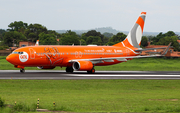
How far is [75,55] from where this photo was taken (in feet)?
156

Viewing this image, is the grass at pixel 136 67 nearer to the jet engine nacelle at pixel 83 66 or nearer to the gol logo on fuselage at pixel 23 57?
the jet engine nacelle at pixel 83 66

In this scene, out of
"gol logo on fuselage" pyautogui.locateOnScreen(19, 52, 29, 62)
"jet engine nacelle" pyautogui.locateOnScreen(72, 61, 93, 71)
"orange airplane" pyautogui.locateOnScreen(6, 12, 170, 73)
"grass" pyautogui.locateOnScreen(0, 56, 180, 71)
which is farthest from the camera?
"grass" pyautogui.locateOnScreen(0, 56, 180, 71)

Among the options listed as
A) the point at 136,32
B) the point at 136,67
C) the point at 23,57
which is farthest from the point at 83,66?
the point at 136,67

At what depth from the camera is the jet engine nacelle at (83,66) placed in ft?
146

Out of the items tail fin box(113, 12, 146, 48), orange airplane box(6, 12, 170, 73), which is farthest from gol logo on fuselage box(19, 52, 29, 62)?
tail fin box(113, 12, 146, 48)

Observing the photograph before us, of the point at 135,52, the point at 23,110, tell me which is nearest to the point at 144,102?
the point at 23,110

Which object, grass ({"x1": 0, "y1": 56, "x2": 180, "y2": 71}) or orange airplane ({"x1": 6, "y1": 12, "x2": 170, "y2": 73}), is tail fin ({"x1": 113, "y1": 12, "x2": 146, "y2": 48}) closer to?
orange airplane ({"x1": 6, "y1": 12, "x2": 170, "y2": 73})

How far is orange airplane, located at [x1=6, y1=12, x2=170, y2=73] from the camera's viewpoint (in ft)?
143

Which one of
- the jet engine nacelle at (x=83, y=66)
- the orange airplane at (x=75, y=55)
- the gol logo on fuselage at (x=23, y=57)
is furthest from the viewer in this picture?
the jet engine nacelle at (x=83, y=66)

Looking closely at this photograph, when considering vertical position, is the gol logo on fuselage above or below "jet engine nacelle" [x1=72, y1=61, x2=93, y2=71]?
above

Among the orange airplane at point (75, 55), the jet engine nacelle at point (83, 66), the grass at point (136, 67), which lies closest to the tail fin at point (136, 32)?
the orange airplane at point (75, 55)

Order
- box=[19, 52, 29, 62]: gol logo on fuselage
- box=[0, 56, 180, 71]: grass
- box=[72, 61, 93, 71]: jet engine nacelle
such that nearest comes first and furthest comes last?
1. box=[19, 52, 29, 62]: gol logo on fuselage
2. box=[72, 61, 93, 71]: jet engine nacelle
3. box=[0, 56, 180, 71]: grass

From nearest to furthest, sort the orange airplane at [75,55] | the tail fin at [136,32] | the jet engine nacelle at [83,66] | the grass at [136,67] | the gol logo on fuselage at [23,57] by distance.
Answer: the gol logo on fuselage at [23,57] → the orange airplane at [75,55] → the jet engine nacelle at [83,66] → the tail fin at [136,32] → the grass at [136,67]

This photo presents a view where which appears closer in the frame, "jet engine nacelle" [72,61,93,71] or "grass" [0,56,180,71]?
"jet engine nacelle" [72,61,93,71]
